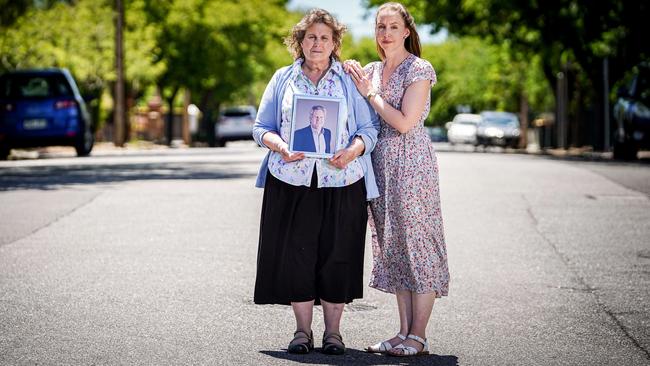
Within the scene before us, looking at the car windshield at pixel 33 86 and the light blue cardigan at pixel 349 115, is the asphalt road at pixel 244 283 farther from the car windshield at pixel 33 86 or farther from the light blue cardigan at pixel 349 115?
the car windshield at pixel 33 86

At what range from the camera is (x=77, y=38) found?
45844 mm

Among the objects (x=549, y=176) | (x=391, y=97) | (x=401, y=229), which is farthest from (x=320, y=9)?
(x=549, y=176)

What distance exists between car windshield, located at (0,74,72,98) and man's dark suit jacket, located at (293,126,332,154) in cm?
2042

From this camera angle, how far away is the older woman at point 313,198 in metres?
5.95

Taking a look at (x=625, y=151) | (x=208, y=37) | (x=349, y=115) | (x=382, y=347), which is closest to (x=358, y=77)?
(x=349, y=115)

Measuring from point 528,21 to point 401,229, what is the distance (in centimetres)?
3212

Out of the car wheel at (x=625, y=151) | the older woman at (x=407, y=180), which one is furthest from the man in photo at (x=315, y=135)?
the car wheel at (x=625, y=151)

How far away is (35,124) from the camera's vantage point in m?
25.2

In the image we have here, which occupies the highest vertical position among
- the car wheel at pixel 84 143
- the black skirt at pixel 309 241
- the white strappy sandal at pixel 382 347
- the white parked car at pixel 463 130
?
the black skirt at pixel 309 241

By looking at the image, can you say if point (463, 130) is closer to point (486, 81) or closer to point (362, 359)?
point (486, 81)

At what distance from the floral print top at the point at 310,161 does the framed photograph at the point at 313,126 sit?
6 centimetres

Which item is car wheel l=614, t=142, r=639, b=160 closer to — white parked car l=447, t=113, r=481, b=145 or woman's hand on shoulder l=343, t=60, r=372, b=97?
woman's hand on shoulder l=343, t=60, r=372, b=97

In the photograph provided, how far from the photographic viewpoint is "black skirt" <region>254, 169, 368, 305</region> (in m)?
6.01

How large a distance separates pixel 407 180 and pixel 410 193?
6cm
